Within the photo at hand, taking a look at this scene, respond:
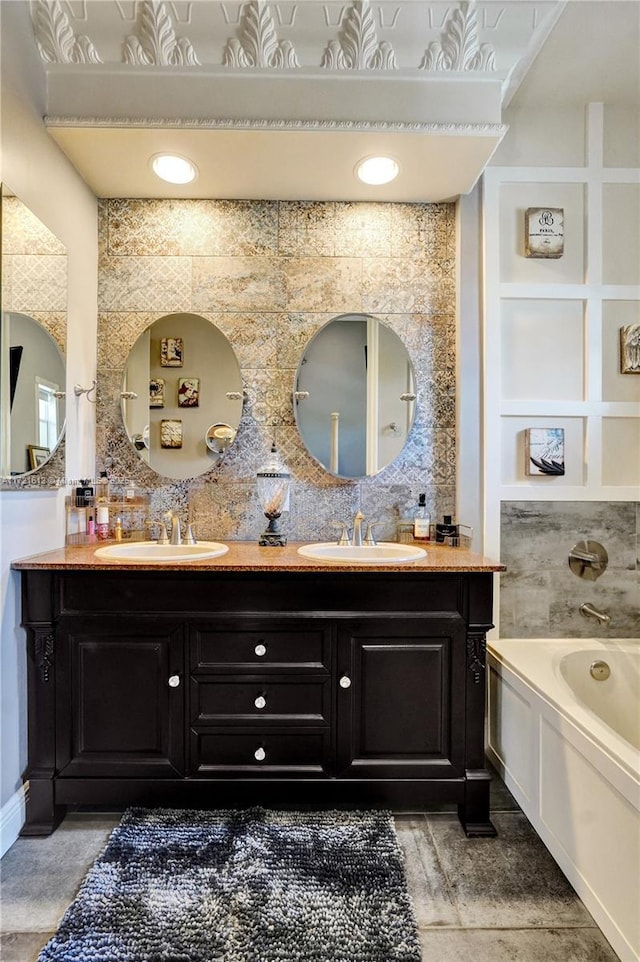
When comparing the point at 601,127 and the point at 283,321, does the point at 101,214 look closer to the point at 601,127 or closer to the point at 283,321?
the point at 283,321

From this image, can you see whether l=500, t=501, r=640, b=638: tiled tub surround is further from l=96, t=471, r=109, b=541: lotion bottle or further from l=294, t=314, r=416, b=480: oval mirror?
l=96, t=471, r=109, b=541: lotion bottle

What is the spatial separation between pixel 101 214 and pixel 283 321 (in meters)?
0.98

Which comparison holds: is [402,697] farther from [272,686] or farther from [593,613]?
[593,613]

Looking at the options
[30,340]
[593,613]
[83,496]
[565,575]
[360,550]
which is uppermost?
[30,340]

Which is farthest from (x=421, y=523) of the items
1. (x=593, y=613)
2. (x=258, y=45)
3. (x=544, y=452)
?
(x=258, y=45)

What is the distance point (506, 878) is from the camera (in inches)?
56.6

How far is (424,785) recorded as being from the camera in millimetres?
1623

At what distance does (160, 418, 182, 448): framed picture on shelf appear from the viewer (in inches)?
84.3

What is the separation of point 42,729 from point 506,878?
1585 millimetres

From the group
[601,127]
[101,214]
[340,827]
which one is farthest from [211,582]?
[601,127]

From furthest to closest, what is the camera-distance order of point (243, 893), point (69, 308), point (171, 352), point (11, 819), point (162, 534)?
1. point (171, 352)
2. point (162, 534)
3. point (69, 308)
4. point (11, 819)
5. point (243, 893)

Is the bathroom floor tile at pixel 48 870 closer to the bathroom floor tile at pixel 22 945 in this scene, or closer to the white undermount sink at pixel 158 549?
the bathroom floor tile at pixel 22 945

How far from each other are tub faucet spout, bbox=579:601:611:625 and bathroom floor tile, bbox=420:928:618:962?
111cm

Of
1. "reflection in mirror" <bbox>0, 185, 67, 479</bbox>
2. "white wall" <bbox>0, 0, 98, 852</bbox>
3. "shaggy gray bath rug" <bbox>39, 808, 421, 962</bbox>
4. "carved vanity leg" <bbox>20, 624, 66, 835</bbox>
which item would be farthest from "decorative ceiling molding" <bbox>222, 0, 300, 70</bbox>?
"shaggy gray bath rug" <bbox>39, 808, 421, 962</bbox>
